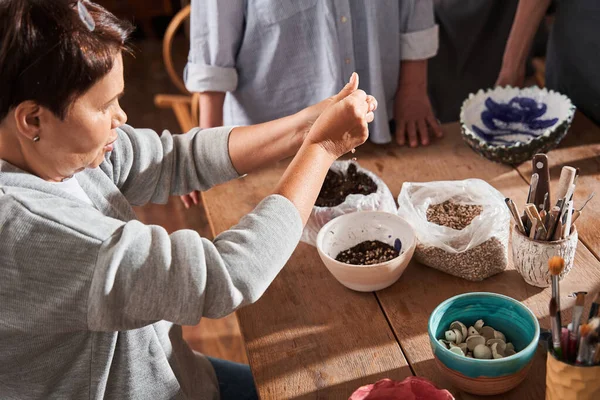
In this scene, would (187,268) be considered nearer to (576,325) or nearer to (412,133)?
(576,325)

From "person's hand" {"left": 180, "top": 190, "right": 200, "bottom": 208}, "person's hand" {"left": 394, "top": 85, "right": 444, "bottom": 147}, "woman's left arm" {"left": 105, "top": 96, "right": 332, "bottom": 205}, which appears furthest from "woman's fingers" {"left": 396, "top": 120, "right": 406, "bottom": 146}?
"person's hand" {"left": 180, "top": 190, "right": 200, "bottom": 208}

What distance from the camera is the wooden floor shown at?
2.48m

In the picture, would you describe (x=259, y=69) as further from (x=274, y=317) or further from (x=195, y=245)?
(x=195, y=245)

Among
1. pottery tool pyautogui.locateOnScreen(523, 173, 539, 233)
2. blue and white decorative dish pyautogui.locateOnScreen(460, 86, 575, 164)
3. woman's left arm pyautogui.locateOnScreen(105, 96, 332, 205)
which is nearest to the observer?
pottery tool pyautogui.locateOnScreen(523, 173, 539, 233)

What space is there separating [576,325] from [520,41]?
122cm

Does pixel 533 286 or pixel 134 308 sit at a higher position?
pixel 134 308

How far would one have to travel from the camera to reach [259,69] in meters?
1.78

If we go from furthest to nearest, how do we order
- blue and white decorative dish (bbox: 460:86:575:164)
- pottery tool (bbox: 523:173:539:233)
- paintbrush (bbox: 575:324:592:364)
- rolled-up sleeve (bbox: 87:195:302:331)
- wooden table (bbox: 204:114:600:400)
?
blue and white decorative dish (bbox: 460:86:575:164) < pottery tool (bbox: 523:173:539:233) < wooden table (bbox: 204:114:600:400) < rolled-up sleeve (bbox: 87:195:302:331) < paintbrush (bbox: 575:324:592:364)

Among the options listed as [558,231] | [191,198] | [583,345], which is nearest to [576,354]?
[583,345]

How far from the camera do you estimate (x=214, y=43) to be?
1704 millimetres

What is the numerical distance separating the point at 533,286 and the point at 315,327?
0.41 metres

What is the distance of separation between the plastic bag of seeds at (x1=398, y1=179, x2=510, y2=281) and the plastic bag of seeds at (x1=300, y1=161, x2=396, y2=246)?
0.05 meters

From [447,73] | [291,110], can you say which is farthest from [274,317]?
[447,73]

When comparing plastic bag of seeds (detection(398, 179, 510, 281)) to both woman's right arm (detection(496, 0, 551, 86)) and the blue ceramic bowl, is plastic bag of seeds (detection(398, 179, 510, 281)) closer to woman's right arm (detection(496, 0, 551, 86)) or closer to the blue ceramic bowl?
the blue ceramic bowl
